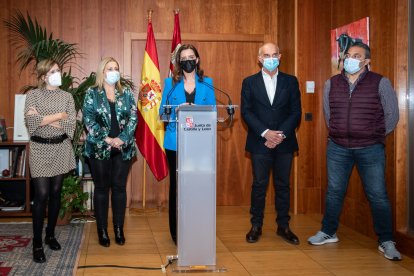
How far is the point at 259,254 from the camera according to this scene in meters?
4.00

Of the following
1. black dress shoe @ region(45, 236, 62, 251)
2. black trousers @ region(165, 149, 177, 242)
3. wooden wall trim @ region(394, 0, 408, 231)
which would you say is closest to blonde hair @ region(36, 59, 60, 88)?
black trousers @ region(165, 149, 177, 242)

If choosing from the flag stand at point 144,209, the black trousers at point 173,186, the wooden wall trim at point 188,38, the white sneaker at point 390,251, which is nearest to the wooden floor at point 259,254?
the white sneaker at point 390,251

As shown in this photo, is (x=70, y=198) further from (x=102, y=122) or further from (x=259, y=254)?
(x=259, y=254)

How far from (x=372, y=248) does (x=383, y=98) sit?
1189 millimetres

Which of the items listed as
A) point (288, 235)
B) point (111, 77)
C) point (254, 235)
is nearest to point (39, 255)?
point (111, 77)

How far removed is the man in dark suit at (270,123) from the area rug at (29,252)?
1448mm

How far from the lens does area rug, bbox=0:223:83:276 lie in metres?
3.53

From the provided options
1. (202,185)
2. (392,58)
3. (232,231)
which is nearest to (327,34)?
(392,58)

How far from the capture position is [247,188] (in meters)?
6.26

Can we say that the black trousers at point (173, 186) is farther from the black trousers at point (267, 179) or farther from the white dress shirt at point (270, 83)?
the white dress shirt at point (270, 83)

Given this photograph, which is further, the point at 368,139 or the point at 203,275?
the point at 368,139

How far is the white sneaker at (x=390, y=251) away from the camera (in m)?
3.83

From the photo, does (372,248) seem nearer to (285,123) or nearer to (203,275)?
(285,123)

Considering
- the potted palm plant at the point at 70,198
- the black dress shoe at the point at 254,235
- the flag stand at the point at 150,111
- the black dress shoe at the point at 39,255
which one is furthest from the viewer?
the flag stand at the point at 150,111
